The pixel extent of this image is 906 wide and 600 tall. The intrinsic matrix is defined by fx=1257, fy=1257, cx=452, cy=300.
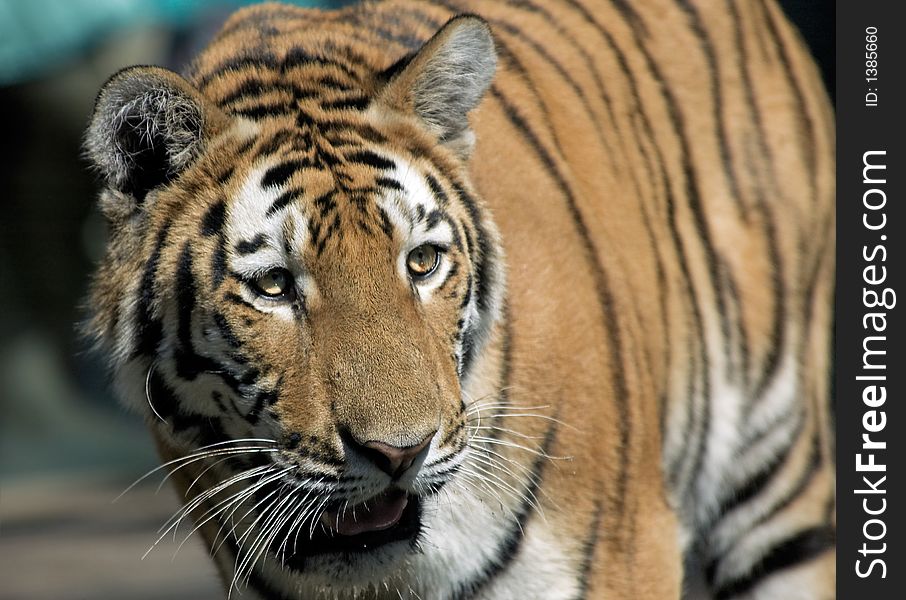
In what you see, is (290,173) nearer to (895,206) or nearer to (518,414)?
(518,414)

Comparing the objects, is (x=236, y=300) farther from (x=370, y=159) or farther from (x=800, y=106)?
(x=800, y=106)

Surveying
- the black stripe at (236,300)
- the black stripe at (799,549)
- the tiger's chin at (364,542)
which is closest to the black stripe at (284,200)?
the black stripe at (236,300)

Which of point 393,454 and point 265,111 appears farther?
point 265,111

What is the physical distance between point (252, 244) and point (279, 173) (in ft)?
0.35

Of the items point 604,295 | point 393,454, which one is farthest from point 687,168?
point 393,454

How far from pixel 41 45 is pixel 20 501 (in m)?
1.73

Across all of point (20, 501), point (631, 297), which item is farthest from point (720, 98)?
point (20, 501)

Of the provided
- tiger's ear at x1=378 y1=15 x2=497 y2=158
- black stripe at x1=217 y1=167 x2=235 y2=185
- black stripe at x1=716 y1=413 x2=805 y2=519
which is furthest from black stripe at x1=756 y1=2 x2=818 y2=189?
black stripe at x1=217 y1=167 x2=235 y2=185

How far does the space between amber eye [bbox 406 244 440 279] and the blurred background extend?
288 centimetres

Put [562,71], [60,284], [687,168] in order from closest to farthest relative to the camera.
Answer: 1. [562,71]
2. [687,168]
3. [60,284]

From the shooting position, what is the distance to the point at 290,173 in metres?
1.54

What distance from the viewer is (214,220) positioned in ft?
5.03

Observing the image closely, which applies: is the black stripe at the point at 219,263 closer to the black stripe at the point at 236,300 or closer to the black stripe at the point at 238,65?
the black stripe at the point at 236,300

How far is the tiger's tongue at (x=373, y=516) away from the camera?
1.52 metres
